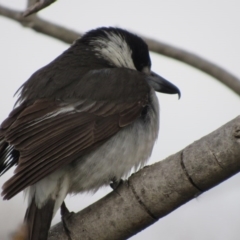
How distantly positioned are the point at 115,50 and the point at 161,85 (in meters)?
0.49

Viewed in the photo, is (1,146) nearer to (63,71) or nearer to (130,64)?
(63,71)

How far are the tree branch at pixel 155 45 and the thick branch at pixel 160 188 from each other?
60.1 inches

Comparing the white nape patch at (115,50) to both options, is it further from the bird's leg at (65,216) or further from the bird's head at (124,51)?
the bird's leg at (65,216)

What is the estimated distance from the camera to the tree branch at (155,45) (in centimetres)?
483

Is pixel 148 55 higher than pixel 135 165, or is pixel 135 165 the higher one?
pixel 148 55

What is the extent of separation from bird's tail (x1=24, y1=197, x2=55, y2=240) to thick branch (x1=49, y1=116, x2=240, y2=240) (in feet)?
0.31

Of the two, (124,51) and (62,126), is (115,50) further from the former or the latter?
(62,126)

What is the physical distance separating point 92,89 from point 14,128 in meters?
0.77

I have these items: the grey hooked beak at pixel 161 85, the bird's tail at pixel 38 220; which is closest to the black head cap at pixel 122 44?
the grey hooked beak at pixel 161 85

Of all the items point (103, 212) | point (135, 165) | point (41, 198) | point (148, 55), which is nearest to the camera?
point (103, 212)

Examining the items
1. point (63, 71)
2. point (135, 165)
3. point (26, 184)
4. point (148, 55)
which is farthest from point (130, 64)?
point (26, 184)

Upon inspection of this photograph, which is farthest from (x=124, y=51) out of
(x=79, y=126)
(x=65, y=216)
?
(x=65, y=216)

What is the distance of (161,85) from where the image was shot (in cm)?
516

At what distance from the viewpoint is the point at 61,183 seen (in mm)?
4105
